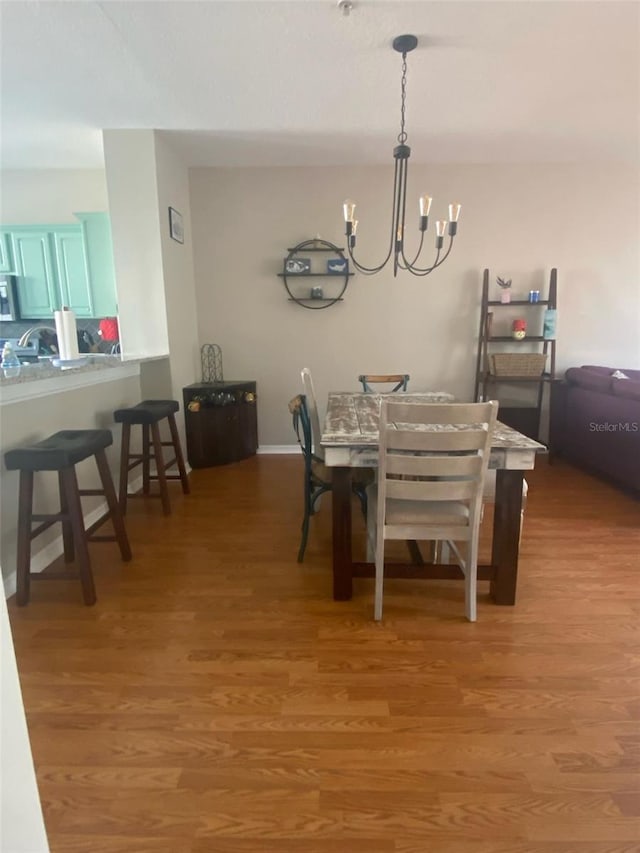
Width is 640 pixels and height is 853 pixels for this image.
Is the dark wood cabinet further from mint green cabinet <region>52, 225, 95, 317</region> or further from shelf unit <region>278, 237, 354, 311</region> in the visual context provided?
mint green cabinet <region>52, 225, 95, 317</region>

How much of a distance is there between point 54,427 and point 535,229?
4066 millimetres

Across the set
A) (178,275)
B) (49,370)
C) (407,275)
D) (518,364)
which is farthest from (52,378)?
(518,364)

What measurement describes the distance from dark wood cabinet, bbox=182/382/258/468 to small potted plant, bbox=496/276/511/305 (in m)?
2.34

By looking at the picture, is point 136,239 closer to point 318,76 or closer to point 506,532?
point 318,76

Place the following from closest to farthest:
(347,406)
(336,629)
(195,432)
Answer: (336,629) → (347,406) → (195,432)

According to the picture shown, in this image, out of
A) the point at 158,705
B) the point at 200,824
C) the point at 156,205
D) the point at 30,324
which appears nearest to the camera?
the point at 200,824

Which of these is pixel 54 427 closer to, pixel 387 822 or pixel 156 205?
pixel 156 205

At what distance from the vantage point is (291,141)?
10.7 feet

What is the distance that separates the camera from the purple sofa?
2973mm

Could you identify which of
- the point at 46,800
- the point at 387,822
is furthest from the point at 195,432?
the point at 387,822

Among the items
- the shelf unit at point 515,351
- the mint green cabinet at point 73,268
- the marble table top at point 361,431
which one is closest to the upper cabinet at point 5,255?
the mint green cabinet at point 73,268

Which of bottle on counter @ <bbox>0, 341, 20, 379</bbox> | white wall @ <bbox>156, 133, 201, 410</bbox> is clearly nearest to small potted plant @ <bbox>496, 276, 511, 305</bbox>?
white wall @ <bbox>156, 133, 201, 410</bbox>

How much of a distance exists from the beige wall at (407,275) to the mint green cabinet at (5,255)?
170 centimetres

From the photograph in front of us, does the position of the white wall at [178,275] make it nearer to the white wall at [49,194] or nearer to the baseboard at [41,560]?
the white wall at [49,194]
